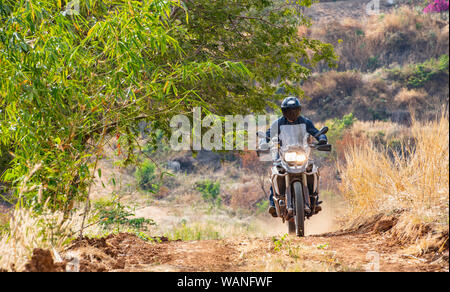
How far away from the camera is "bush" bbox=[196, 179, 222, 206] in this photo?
15250mm

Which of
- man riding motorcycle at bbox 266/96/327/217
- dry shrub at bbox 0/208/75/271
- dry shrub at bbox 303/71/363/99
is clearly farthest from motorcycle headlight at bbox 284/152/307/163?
dry shrub at bbox 303/71/363/99

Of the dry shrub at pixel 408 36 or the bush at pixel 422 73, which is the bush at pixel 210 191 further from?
the dry shrub at pixel 408 36

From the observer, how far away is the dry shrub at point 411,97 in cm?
1870

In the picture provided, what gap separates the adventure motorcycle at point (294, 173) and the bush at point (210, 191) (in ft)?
30.3

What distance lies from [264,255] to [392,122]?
49.6ft

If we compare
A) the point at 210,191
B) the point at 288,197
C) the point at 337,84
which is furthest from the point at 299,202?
the point at 337,84

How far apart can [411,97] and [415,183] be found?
47.4ft

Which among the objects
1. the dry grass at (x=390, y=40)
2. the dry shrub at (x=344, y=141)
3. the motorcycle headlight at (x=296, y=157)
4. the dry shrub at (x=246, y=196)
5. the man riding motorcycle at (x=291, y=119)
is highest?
the dry grass at (x=390, y=40)

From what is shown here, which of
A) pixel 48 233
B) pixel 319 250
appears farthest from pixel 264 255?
pixel 48 233

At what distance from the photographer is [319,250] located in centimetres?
452

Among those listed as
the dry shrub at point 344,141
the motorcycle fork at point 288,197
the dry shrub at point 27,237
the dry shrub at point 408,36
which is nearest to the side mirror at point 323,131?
the motorcycle fork at point 288,197
